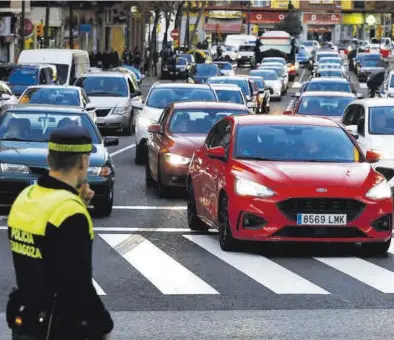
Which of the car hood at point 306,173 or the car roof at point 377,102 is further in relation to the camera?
the car roof at point 377,102

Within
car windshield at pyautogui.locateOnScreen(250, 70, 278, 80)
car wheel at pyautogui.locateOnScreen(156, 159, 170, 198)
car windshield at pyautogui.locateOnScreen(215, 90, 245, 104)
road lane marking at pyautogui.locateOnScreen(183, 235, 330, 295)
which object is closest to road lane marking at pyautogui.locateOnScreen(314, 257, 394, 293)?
road lane marking at pyautogui.locateOnScreen(183, 235, 330, 295)

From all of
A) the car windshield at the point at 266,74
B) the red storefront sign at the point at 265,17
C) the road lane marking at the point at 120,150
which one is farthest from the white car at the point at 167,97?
the red storefront sign at the point at 265,17

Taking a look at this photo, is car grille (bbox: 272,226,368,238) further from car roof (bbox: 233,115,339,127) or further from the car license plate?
car roof (bbox: 233,115,339,127)

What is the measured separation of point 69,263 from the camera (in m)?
5.68

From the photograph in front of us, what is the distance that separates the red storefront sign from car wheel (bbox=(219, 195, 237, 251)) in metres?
177

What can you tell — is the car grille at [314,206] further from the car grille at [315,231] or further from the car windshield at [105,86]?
the car windshield at [105,86]

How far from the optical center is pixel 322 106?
28922 mm

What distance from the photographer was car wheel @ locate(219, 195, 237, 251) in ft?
46.6

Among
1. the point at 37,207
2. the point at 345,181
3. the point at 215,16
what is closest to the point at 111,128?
the point at 345,181

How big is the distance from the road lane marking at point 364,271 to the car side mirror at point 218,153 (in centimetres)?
164

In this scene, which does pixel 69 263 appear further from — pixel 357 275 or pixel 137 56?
pixel 137 56

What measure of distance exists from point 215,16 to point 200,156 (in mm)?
150696

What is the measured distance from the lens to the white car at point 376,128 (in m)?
20.1

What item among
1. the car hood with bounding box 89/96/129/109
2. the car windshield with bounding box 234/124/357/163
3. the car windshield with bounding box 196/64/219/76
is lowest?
the car windshield with bounding box 196/64/219/76
